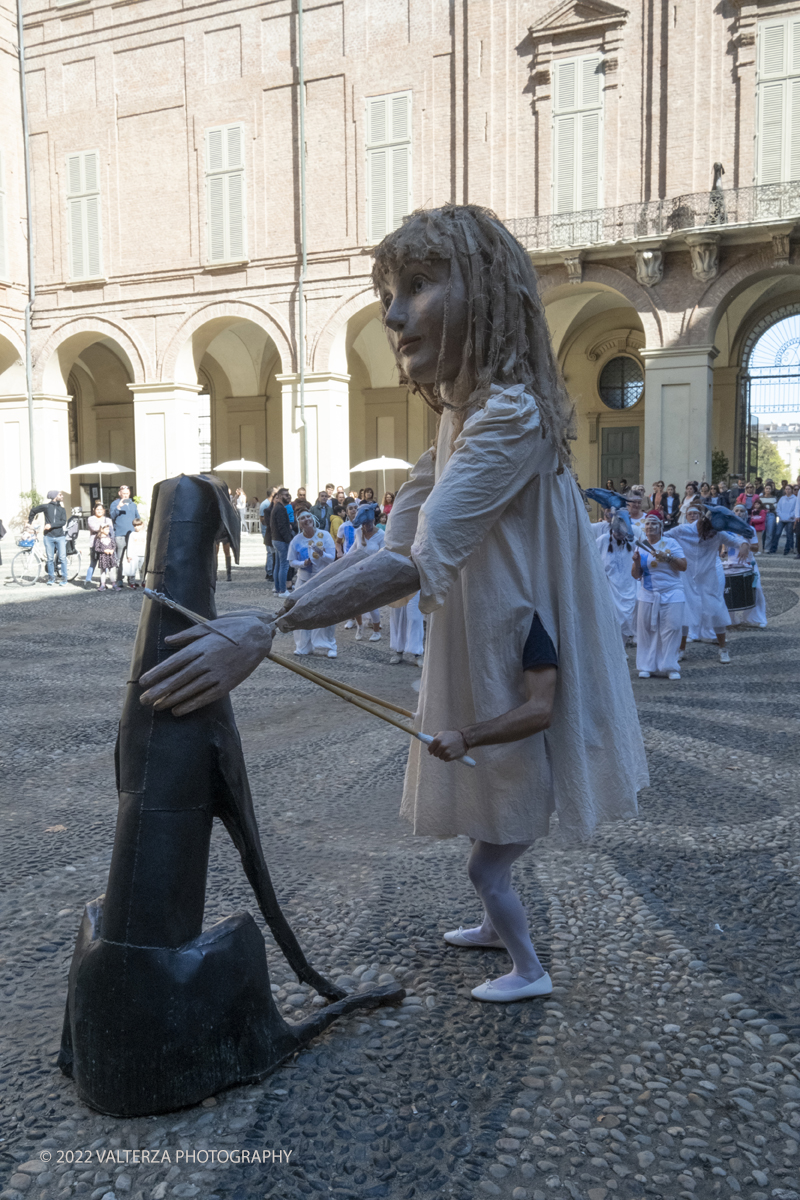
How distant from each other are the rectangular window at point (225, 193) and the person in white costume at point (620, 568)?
673 inches

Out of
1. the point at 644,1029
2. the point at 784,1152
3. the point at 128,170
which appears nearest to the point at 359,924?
the point at 644,1029

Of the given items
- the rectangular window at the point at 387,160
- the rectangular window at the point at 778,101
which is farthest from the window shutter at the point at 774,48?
the rectangular window at the point at 387,160

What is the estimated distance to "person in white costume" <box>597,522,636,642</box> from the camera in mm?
10148

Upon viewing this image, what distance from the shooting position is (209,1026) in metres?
2.24

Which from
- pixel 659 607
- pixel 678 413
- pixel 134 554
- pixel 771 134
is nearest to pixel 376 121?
pixel 771 134

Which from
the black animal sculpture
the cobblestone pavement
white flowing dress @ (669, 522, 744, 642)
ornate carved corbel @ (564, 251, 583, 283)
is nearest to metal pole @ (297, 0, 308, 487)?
ornate carved corbel @ (564, 251, 583, 283)

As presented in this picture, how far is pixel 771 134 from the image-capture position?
20.2m

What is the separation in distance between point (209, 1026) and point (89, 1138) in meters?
0.35

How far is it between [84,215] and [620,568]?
21309mm

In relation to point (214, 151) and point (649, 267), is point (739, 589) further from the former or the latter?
point (214, 151)

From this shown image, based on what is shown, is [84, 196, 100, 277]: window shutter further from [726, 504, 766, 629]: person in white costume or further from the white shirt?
the white shirt

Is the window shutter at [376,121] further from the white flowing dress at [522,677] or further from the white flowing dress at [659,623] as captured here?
the white flowing dress at [522,677]

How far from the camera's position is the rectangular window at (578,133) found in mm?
21266

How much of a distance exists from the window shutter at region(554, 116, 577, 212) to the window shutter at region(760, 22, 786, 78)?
3.92m
